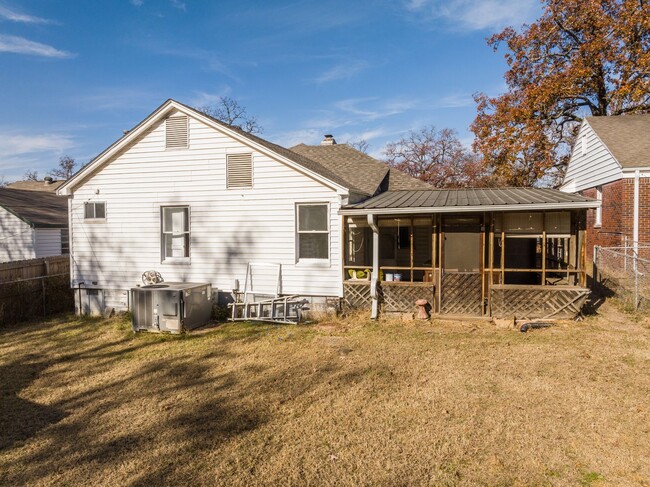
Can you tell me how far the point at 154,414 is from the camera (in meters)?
5.70

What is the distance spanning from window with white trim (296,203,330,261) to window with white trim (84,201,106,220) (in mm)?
6318

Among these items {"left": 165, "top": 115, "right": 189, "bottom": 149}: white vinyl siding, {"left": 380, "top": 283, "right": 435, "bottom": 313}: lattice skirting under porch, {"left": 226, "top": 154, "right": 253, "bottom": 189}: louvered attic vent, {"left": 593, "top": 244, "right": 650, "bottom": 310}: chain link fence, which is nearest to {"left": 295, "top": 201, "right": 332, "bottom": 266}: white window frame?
{"left": 226, "top": 154, "right": 253, "bottom": 189}: louvered attic vent

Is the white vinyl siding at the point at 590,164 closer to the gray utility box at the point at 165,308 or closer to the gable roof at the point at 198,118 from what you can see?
the gable roof at the point at 198,118

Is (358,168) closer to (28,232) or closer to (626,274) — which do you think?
(626,274)

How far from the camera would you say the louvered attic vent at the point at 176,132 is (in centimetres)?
1205

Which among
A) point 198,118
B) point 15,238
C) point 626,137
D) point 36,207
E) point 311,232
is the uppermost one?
point 626,137

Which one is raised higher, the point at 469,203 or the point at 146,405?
the point at 469,203

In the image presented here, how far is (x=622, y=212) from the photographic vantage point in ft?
50.4

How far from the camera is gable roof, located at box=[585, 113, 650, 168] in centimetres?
1517

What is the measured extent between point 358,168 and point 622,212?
9.99 m

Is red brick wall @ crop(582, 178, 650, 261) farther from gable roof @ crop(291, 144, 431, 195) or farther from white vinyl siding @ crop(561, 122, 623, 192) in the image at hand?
gable roof @ crop(291, 144, 431, 195)

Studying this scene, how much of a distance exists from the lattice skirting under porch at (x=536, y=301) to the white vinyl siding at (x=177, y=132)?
9521mm

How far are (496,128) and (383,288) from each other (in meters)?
20.8

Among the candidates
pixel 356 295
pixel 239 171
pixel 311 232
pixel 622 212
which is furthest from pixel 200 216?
pixel 622 212
